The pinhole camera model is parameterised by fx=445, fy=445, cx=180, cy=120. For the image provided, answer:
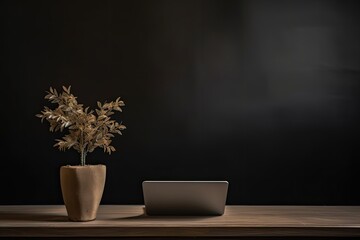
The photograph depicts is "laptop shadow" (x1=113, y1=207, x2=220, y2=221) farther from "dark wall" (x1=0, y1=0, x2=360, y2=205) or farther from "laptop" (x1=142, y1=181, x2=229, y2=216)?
"dark wall" (x1=0, y1=0, x2=360, y2=205)

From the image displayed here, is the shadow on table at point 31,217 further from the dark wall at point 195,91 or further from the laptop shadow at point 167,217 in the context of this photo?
the dark wall at point 195,91

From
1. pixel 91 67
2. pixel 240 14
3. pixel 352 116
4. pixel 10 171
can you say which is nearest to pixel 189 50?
pixel 240 14

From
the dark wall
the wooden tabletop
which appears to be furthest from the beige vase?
the dark wall

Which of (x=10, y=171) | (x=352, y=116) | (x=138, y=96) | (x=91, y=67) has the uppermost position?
(x=91, y=67)

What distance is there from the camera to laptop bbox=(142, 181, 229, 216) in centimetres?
187

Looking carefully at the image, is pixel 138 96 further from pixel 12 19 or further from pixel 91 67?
pixel 12 19

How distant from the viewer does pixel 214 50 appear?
2.49 metres

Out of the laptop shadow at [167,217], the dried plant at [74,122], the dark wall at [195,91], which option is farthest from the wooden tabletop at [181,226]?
the dark wall at [195,91]

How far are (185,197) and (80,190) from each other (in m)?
0.44

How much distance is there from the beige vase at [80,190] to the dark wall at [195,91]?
60 centimetres

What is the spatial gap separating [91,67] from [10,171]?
2.40ft

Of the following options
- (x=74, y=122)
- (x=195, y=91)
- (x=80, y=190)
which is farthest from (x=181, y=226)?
(x=195, y=91)
